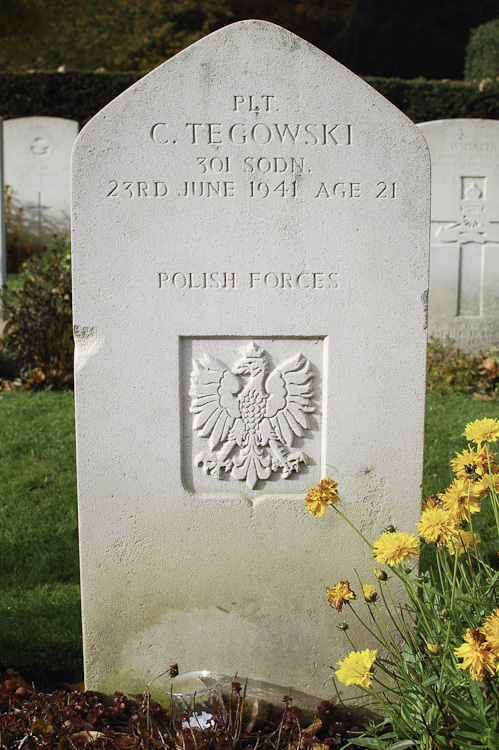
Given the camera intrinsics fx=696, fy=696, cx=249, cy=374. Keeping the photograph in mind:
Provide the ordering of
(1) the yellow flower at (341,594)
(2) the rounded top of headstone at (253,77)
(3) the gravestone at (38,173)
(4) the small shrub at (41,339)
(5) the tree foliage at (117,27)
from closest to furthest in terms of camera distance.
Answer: (1) the yellow flower at (341,594)
(2) the rounded top of headstone at (253,77)
(4) the small shrub at (41,339)
(3) the gravestone at (38,173)
(5) the tree foliage at (117,27)

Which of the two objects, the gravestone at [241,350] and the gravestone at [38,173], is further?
the gravestone at [38,173]

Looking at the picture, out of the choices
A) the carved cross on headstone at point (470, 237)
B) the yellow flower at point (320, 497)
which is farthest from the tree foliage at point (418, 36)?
the yellow flower at point (320, 497)

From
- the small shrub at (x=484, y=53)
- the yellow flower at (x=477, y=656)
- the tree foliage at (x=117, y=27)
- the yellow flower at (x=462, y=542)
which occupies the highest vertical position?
the tree foliage at (x=117, y=27)

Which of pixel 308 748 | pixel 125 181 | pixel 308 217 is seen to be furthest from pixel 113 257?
pixel 308 748

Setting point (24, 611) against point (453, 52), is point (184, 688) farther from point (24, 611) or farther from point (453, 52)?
point (453, 52)

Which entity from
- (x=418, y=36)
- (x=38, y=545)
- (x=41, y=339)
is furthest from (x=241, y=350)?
(x=418, y=36)

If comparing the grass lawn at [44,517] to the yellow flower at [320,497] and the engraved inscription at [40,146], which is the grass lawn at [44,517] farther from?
the engraved inscription at [40,146]

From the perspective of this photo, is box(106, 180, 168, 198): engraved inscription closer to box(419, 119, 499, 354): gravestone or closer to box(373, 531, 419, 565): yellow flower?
box(373, 531, 419, 565): yellow flower

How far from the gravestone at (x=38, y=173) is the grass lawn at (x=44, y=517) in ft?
18.2

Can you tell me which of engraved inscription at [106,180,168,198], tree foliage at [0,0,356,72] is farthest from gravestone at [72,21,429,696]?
tree foliage at [0,0,356,72]

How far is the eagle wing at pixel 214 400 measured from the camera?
226cm

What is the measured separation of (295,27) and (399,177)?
18.7 metres

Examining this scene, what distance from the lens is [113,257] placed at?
2164 mm

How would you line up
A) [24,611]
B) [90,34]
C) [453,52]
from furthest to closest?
[90,34]
[453,52]
[24,611]
